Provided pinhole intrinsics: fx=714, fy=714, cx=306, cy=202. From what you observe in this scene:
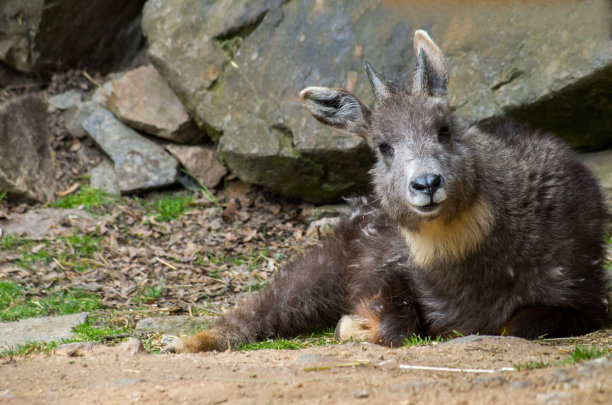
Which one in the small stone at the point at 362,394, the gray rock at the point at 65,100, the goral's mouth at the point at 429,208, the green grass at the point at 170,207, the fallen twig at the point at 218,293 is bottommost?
the fallen twig at the point at 218,293

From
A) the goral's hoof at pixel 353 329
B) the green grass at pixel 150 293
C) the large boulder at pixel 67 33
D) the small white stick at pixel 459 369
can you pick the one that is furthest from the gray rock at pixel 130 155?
the small white stick at pixel 459 369

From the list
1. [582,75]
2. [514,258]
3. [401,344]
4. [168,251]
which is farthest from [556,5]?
[168,251]

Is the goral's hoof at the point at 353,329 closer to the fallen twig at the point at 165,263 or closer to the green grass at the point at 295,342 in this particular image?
the green grass at the point at 295,342

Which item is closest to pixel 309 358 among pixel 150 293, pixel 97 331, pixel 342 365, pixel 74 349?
pixel 342 365

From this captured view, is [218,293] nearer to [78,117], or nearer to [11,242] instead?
[11,242]

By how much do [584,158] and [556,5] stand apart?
1.61 metres

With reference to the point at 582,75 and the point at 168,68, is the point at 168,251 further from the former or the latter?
the point at 582,75

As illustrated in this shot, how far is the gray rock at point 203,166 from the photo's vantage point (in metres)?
9.62

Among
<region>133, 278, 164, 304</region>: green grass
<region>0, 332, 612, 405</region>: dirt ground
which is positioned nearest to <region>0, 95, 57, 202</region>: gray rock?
<region>133, 278, 164, 304</region>: green grass

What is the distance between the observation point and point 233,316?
6.12 metres

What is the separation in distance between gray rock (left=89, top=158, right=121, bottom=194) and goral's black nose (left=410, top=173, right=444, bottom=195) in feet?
18.8

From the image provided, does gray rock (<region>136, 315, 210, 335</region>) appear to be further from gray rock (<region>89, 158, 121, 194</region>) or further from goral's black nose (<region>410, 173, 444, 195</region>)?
gray rock (<region>89, 158, 121, 194</region>)

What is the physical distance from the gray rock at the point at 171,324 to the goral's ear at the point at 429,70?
278 centimetres

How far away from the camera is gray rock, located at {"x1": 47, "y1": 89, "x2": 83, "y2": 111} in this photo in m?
10.3
